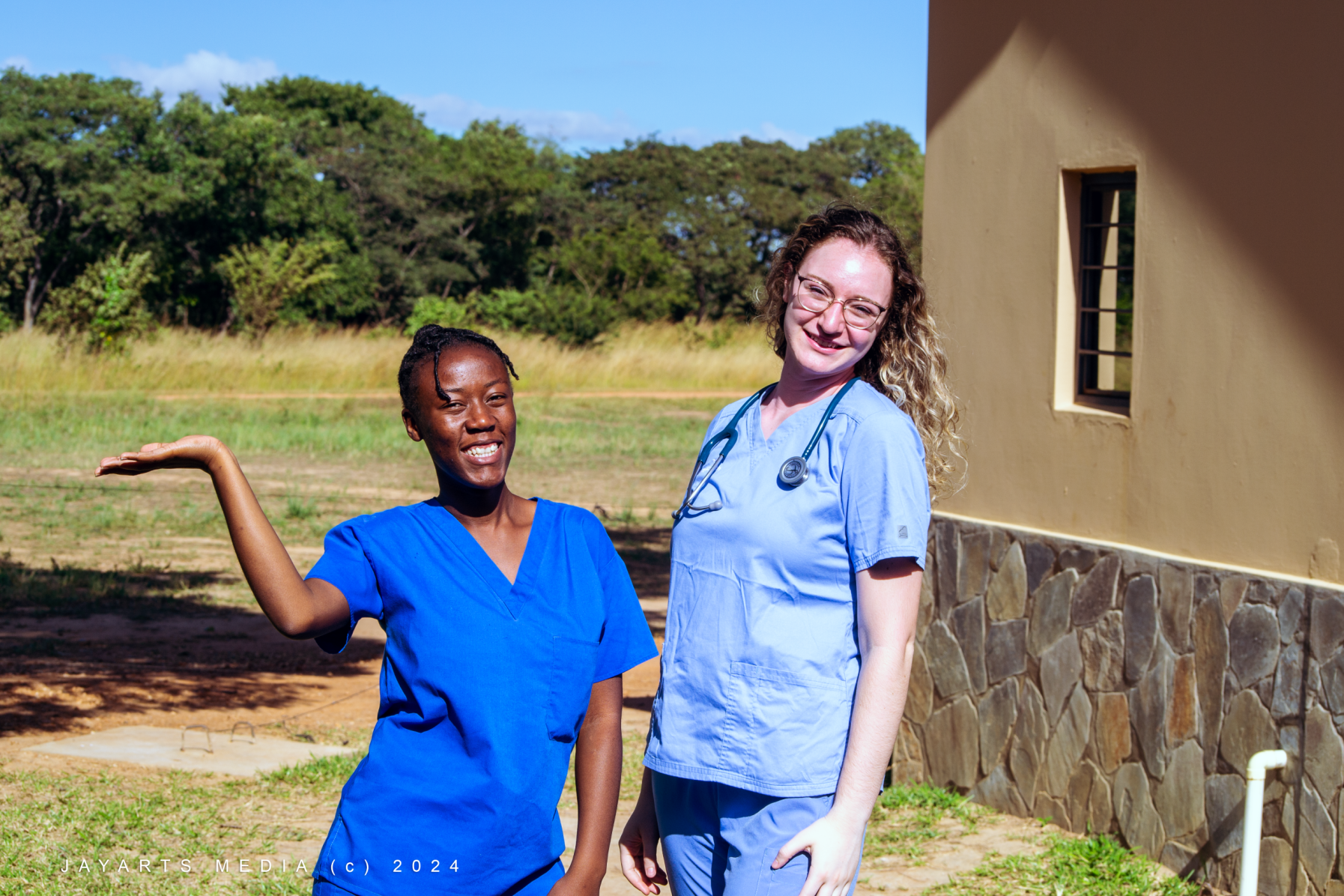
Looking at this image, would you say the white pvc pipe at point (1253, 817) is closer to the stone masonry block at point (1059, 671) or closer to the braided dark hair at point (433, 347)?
the stone masonry block at point (1059, 671)

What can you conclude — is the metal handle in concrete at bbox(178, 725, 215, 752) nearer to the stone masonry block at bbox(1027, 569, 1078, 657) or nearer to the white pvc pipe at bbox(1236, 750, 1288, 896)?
the stone masonry block at bbox(1027, 569, 1078, 657)

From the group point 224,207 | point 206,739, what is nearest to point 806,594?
point 206,739

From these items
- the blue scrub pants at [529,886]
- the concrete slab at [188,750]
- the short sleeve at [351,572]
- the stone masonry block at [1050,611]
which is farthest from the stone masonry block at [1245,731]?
the concrete slab at [188,750]

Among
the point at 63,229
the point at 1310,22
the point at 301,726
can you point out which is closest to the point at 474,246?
the point at 63,229

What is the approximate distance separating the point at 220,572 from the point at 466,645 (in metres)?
8.89

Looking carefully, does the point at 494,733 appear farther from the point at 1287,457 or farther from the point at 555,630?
the point at 1287,457

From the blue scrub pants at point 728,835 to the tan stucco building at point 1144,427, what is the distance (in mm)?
2266

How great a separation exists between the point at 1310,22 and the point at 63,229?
27.8m

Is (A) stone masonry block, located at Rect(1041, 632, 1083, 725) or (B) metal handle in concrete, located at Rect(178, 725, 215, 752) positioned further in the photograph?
(B) metal handle in concrete, located at Rect(178, 725, 215, 752)

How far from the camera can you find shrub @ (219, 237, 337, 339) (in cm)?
2772

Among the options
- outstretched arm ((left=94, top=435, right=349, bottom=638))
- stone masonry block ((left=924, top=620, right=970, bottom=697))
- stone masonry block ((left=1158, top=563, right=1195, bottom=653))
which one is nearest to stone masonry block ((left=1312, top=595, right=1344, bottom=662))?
stone masonry block ((left=1158, top=563, right=1195, bottom=653))

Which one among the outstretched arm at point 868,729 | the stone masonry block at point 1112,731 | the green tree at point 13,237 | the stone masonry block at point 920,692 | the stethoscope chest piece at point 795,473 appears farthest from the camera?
the green tree at point 13,237

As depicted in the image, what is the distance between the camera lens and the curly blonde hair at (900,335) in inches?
92.4

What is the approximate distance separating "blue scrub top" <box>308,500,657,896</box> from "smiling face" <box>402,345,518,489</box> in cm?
9
